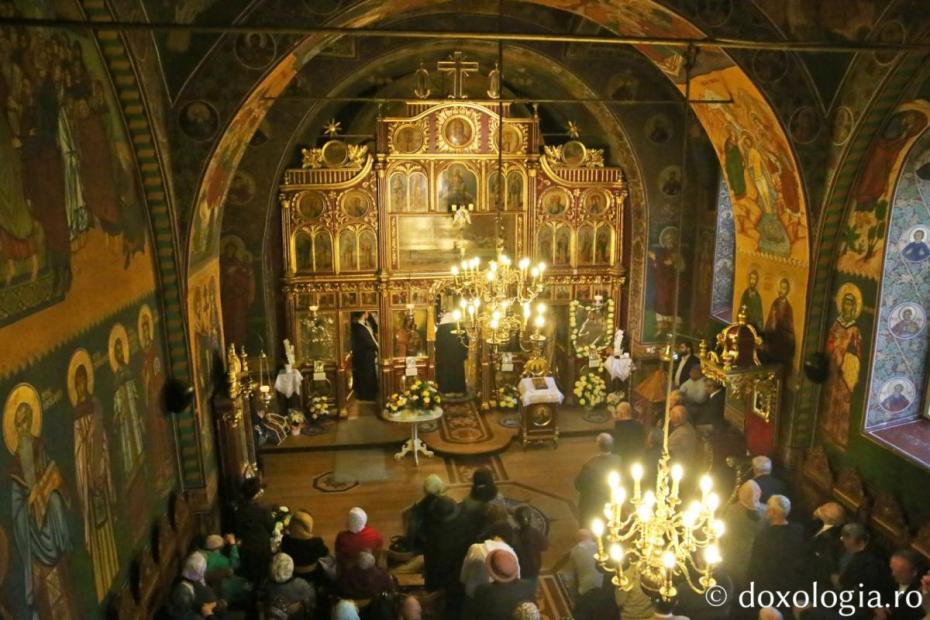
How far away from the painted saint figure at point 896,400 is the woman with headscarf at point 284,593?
703 centimetres

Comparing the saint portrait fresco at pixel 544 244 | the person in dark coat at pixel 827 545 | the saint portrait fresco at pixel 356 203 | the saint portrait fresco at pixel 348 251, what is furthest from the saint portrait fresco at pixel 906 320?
the saint portrait fresco at pixel 348 251

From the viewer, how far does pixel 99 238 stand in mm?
6414

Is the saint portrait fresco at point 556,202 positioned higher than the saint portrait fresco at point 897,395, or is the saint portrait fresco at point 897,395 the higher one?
the saint portrait fresco at point 556,202

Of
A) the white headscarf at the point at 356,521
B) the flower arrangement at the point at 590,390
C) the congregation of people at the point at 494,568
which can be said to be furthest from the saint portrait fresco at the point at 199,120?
the flower arrangement at the point at 590,390

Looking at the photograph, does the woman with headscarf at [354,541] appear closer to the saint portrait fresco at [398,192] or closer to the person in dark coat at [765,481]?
the person in dark coat at [765,481]

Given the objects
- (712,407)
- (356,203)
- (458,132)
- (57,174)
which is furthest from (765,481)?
(356,203)

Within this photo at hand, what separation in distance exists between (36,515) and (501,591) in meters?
3.58

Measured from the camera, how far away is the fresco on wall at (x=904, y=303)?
8.10 meters

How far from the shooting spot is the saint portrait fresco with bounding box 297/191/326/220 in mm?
13469

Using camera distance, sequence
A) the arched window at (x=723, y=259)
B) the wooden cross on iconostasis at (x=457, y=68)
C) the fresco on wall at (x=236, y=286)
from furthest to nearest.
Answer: the arched window at (x=723, y=259)
the fresco on wall at (x=236, y=286)
the wooden cross on iconostasis at (x=457, y=68)

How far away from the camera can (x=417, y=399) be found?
12.4m

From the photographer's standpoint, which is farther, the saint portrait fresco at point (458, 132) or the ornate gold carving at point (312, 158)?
the saint portrait fresco at point (458, 132)

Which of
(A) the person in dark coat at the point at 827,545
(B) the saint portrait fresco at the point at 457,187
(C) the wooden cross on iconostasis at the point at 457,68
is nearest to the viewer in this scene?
(A) the person in dark coat at the point at 827,545

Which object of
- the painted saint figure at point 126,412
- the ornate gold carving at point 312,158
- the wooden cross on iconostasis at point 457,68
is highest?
the wooden cross on iconostasis at point 457,68
